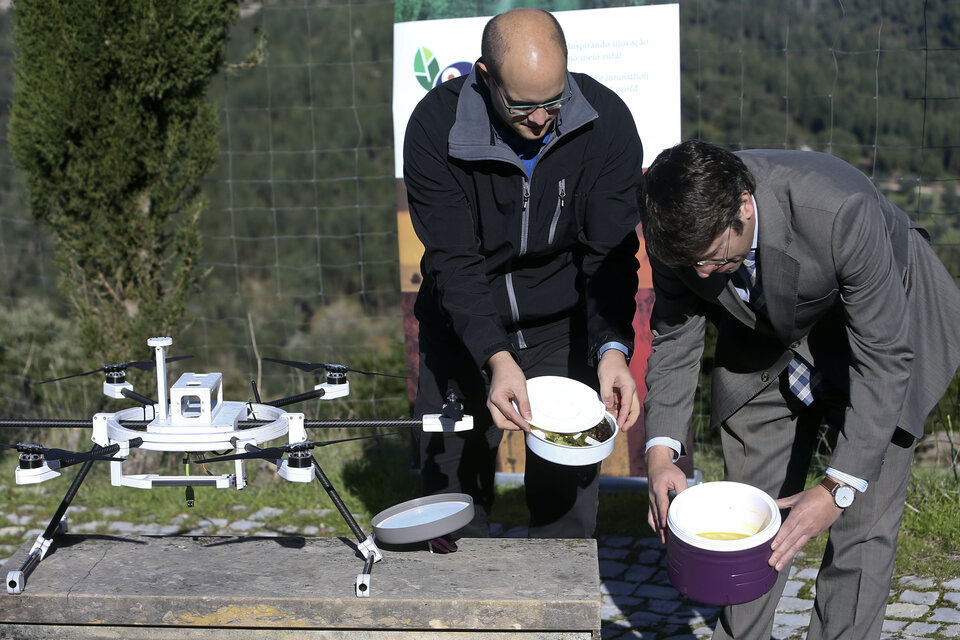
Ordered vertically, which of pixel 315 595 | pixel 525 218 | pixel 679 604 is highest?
pixel 525 218

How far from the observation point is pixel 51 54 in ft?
16.6

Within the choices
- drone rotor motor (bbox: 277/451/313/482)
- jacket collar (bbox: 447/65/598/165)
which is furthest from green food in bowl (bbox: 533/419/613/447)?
jacket collar (bbox: 447/65/598/165)

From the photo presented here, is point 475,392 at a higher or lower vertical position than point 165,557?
higher

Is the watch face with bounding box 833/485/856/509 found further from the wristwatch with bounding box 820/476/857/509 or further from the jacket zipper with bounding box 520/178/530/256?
the jacket zipper with bounding box 520/178/530/256

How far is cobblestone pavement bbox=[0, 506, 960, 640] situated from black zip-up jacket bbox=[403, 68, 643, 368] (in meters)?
1.33

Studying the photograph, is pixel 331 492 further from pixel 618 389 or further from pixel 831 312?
pixel 831 312

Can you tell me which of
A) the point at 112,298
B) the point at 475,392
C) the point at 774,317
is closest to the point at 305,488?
the point at 112,298

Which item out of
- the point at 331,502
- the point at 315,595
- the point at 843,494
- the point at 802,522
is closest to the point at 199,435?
the point at 315,595

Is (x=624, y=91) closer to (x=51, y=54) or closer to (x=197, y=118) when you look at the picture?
(x=197, y=118)

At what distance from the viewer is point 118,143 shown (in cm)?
516

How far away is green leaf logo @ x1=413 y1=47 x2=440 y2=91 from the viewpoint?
4.70 metres

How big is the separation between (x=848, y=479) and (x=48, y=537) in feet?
7.47

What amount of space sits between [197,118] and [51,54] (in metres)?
0.77

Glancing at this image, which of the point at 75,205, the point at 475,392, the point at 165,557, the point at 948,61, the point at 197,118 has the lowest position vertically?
the point at 165,557
